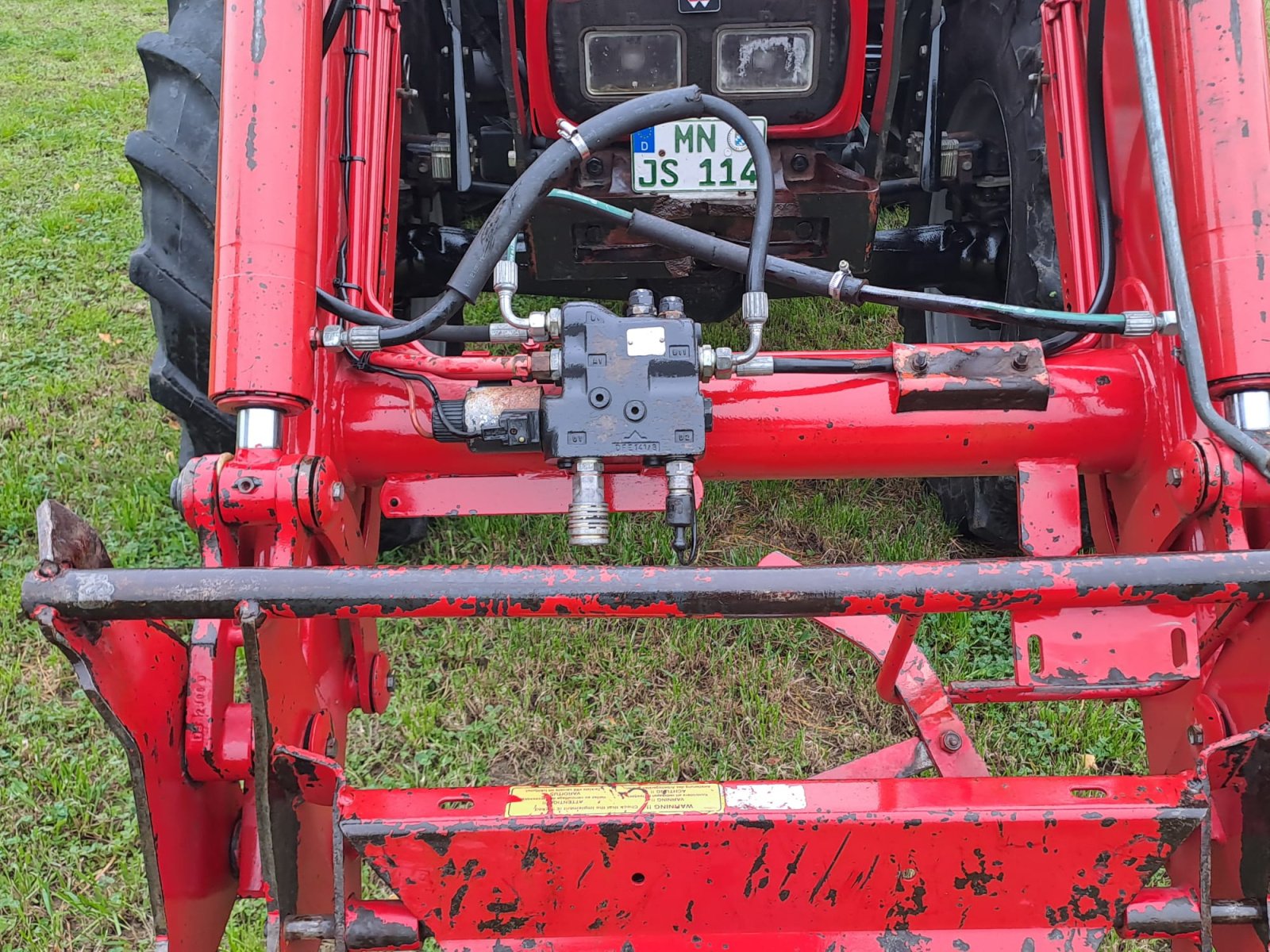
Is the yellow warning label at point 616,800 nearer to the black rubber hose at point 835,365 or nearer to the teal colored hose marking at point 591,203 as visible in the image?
the black rubber hose at point 835,365

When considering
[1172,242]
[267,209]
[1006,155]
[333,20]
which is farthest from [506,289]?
[1006,155]

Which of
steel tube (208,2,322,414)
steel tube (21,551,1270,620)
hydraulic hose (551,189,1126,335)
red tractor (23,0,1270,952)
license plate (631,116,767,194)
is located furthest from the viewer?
license plate (631,116,767,194)

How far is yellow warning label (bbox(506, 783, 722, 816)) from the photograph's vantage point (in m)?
1.51

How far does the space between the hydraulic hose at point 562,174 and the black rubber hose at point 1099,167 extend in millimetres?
683

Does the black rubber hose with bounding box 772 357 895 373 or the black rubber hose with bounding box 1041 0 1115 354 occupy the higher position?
the black rubber hose with bounding box 1041 0 1115 354

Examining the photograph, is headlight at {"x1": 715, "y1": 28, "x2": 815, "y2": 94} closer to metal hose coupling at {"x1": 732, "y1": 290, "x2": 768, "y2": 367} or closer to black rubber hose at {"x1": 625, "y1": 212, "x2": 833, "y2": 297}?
black rubber hose at {"x1": 625, "y1": 212, "x2": 833, "y2": 297}

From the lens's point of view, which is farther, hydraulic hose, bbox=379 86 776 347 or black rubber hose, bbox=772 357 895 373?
black rubber hose, bbox=772 357 895 373

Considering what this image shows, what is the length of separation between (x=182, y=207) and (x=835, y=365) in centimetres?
157

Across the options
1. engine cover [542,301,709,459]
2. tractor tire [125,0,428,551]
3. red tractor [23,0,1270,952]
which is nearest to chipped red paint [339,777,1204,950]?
red tractor [23,0,1270,952]

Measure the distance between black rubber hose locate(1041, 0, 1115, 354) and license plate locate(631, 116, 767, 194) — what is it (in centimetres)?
69

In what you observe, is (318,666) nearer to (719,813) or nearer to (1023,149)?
(719,813)

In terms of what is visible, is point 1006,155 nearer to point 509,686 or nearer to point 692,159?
point 692,159

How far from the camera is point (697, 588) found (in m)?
1.34

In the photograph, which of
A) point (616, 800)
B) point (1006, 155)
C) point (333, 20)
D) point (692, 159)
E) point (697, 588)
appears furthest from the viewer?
point (1006, 155)
